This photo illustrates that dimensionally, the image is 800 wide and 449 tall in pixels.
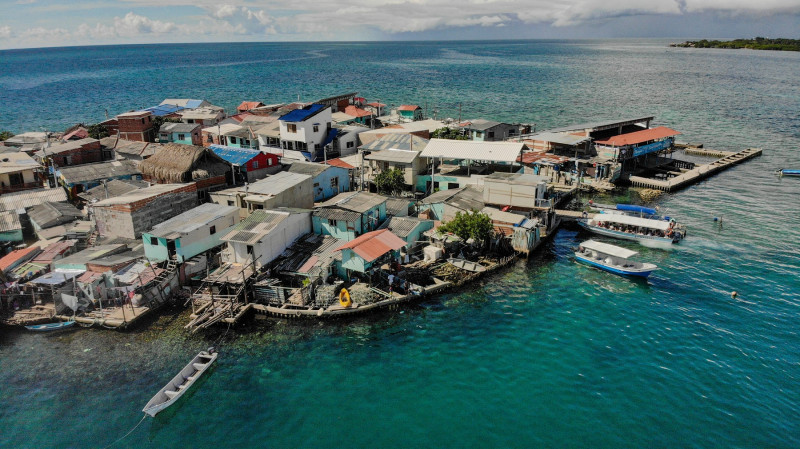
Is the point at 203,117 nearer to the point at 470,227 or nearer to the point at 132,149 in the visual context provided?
the point at 132,149

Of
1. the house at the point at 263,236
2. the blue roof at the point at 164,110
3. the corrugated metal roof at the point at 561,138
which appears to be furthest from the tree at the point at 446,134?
the blue roof at the point at 164,110

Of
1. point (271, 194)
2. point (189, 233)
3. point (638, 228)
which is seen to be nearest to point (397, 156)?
point (271, 194)

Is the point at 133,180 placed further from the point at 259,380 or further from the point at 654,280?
the point at 654,280

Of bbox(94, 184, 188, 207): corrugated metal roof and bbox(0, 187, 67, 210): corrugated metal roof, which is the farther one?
Answer: bbox(0, 187, 67, 210): corrugated metal roof

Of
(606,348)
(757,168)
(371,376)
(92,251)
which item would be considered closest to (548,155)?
(757,168)

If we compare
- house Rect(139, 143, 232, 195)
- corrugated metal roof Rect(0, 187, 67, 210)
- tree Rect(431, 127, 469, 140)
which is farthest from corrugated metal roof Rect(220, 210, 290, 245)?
tree Rect(431, 127, 469, 140)

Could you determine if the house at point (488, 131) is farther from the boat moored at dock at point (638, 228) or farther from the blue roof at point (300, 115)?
the boat moored at dock at point (638, 228)

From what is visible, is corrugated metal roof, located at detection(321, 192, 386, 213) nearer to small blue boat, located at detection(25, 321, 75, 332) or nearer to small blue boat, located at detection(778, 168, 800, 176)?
small blue boat, located at detection(25, 321, 75, 332)
